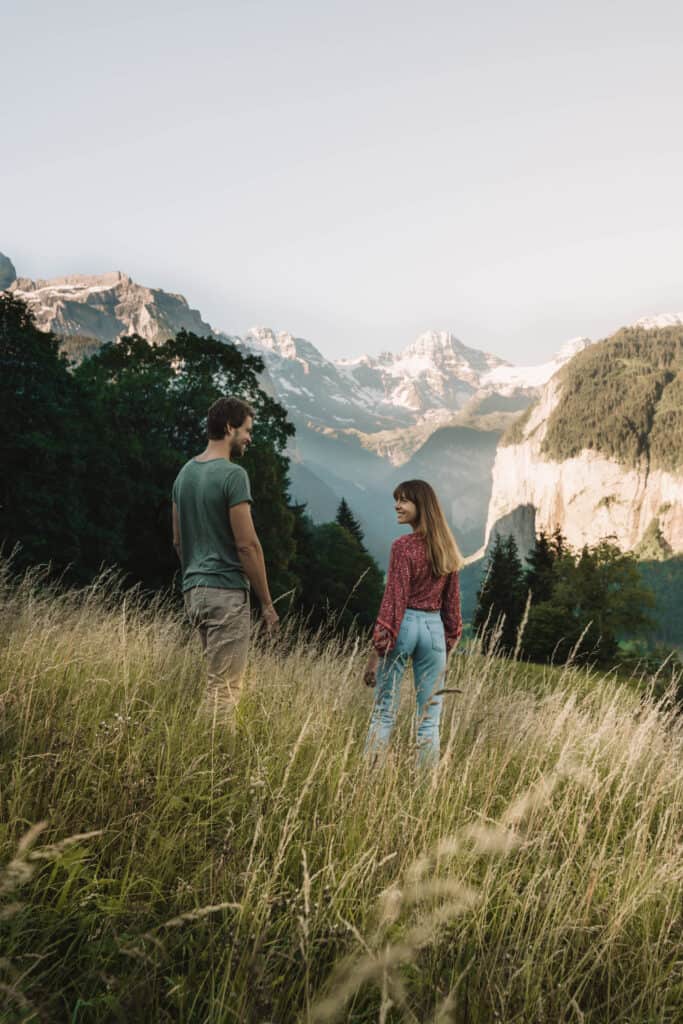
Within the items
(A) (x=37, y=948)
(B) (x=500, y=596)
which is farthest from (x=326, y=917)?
(B) (x=500, y=596)

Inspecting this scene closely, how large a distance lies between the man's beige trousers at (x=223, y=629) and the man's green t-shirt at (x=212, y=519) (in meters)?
0.07

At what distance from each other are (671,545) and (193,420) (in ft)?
A: 566

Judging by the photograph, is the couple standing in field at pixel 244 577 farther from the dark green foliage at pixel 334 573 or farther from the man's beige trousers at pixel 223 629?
the dark green foliage at pixel 334 573

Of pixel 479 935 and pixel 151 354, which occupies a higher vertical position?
pixel 151 354

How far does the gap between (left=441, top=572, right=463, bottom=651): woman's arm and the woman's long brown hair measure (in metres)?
0.21

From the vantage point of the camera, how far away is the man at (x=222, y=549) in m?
4.24

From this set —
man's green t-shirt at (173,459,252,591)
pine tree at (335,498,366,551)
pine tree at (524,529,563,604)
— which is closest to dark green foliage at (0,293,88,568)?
man's green t-shirt at (173,459,252,591)

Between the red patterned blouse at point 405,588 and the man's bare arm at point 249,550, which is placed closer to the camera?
the man's bare arm at point 249,550

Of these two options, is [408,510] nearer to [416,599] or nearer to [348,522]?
[416,599]

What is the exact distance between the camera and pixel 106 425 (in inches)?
987

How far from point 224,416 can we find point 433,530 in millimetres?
1620

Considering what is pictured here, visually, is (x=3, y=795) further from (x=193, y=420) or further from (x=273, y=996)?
(x=193, y=420)

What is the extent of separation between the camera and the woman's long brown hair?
4.63m

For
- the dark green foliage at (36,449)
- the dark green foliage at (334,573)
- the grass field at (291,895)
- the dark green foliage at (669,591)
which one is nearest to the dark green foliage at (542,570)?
the dark green foliage at (334,573)
